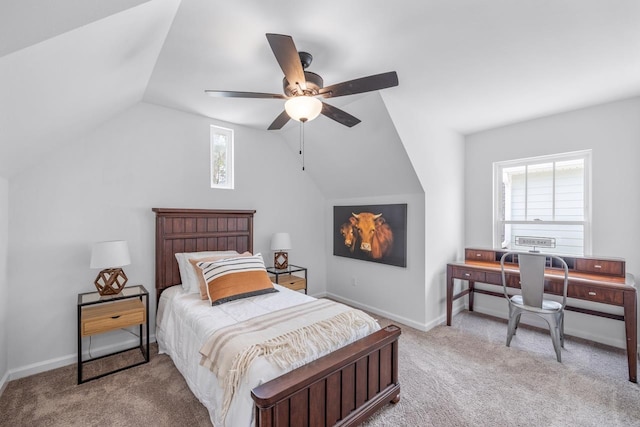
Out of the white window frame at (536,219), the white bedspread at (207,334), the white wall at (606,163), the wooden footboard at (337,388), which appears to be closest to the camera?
the wooden footboard at (337,388)

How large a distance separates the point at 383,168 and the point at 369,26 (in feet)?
6.32

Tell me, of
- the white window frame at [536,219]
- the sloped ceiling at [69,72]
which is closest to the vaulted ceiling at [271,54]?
the sloped ceiling at [69,72]

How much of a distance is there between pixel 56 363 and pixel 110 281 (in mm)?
860

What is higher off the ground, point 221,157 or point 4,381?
point 221,157

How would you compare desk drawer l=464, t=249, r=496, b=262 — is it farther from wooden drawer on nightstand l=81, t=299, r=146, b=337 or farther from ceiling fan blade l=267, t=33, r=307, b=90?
wooden drawer on nightstand l=81, t=299, r=146, b=337

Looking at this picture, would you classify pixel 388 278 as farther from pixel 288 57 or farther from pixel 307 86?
pixel 288 57

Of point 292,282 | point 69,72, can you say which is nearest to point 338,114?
point 69,72

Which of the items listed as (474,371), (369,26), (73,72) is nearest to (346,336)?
(474,371)

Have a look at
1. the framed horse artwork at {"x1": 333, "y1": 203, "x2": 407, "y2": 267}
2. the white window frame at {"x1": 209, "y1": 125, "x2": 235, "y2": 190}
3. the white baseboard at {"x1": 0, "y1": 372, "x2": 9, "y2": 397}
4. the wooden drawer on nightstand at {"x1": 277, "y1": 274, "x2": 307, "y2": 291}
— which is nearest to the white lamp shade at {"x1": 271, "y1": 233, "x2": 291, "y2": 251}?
the wooden drawer on nightstand at {"x1": 277, "y1": 274, "x2": 307, "y2": 291}

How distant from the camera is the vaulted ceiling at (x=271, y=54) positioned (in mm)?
1237

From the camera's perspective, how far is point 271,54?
6.88ft

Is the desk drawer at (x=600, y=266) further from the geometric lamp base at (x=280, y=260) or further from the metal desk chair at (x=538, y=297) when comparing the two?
the geometric lamp base at (x=280, y=260)

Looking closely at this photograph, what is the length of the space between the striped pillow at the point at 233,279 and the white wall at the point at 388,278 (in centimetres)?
176

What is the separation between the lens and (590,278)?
8.96ft
